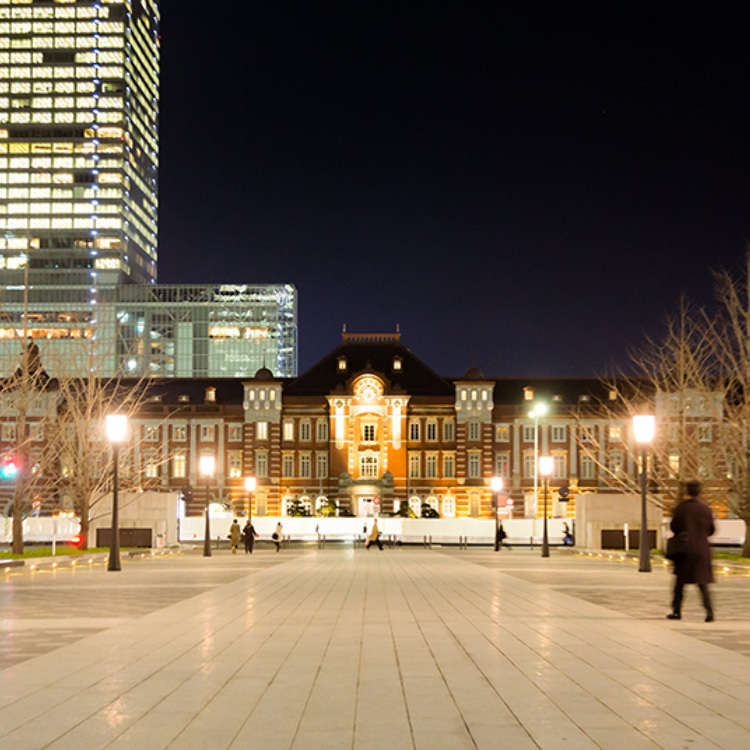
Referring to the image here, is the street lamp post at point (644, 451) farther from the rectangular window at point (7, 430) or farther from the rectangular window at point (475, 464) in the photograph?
the rectangular window at point (7, 430)

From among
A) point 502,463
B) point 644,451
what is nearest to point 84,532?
point 644,451

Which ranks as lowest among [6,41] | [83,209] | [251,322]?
[251,322]

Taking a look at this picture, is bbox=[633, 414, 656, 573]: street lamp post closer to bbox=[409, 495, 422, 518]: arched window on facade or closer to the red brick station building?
the red brick station building

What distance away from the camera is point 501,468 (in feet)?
311

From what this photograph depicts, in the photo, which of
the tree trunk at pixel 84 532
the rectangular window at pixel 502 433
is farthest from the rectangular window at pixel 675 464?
the tree trunk at pixel 84 532

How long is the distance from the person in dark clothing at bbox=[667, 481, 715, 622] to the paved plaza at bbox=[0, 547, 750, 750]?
690mm

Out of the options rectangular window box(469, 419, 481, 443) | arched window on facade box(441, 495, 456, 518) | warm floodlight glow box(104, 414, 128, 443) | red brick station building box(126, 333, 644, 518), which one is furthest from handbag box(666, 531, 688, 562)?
rectangular window box(469, 419, 481, 443)

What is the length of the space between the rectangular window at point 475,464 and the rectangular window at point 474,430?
1208mm

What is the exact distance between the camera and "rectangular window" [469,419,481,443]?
310ft

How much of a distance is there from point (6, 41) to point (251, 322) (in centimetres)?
6143

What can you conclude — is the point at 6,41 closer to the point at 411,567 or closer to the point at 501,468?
the point at 501,468

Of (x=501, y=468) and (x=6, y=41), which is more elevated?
(x=6, y=41)

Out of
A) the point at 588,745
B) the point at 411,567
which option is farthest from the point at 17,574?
the point at 588,745

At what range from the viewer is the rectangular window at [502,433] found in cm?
9500
